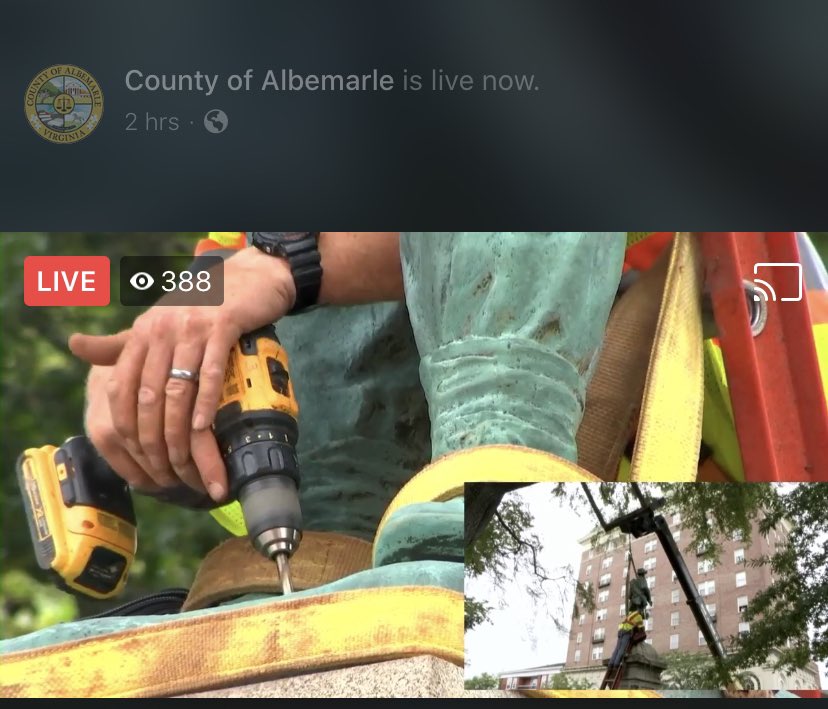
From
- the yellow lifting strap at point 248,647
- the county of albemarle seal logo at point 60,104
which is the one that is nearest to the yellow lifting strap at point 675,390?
the yellow lifting strap at point 248,647

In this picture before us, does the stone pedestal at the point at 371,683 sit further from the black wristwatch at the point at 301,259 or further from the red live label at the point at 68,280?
the red live label at the point at 68,280

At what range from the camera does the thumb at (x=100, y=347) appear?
4219 millimetres

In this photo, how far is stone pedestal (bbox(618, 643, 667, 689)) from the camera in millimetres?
4016

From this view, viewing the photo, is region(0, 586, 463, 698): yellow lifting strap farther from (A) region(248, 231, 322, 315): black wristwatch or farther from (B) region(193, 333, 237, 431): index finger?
(A) region(248, 231, 322, 315): black wristwatch

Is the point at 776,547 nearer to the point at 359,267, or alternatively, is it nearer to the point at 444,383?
the point at 444,383

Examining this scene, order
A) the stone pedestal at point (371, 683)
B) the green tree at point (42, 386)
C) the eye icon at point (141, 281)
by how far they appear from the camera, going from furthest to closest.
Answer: the green tree at point (42, 386) < the eye icon at point (141, 281) < the stone pedestal at point (371, 683)

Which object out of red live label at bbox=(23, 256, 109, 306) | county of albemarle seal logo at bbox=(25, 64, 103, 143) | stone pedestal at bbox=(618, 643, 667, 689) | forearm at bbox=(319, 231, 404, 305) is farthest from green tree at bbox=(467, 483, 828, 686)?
county of albemarle seal logo at bbox=(25, 64, 103, 143)

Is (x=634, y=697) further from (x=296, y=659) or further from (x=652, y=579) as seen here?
(x=296, y=659)

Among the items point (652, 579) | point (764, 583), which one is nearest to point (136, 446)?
point (652, 579)

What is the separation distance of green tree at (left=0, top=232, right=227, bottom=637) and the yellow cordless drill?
113mm

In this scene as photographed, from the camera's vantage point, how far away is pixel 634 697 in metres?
4.00

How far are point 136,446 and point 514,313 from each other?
0.98m

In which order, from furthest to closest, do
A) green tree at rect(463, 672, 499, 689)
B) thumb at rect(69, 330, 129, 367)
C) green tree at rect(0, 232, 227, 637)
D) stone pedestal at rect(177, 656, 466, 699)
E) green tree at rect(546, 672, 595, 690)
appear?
green tree at rect(0, 232, 227, 637) → thumb at rect(69, 330, 129, 367) → green tree at rect(546, 672, 595, 690) → green tree at rect(463, 672, 499, 689) → stone pedestal at rect(177, 656, 466, 699)

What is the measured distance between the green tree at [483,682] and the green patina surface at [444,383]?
24 cm
